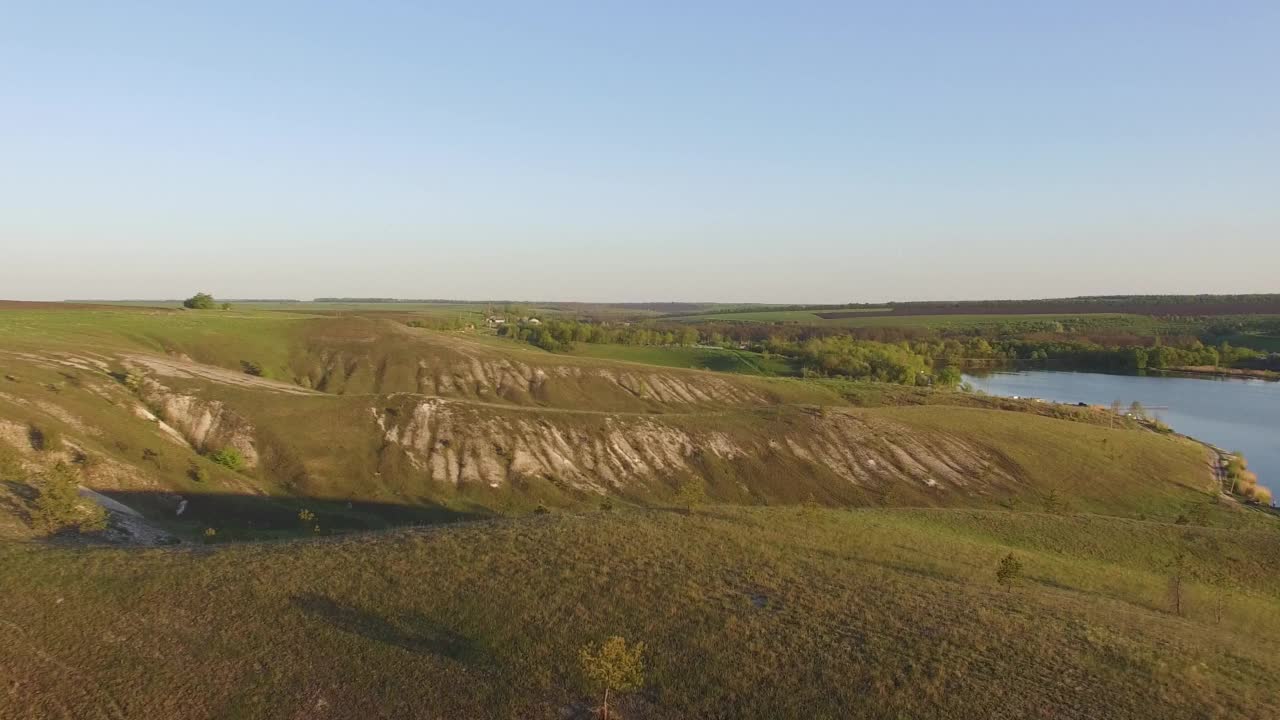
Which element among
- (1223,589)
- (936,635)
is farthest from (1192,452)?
(936,635)

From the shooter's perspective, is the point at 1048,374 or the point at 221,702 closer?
the point at 221,702

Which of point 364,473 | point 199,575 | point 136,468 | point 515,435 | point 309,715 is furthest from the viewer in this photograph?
point 515,435

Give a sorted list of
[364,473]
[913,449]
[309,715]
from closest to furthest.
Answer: [309,715] → [364,473] → [913,449]

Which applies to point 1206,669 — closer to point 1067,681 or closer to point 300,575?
point 1067,681

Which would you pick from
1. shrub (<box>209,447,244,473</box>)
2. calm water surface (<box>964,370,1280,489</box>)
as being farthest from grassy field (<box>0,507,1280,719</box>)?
calm water surface (<box>964,370,1280,489</box>)

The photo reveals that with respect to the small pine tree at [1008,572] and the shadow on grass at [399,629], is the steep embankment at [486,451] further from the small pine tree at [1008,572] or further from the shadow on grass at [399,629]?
the small pine tree at [1008,572]

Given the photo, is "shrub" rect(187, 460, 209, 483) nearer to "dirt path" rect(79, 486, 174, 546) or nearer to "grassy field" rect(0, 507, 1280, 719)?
"dirt path" rect(79, 486, 174, 546)
